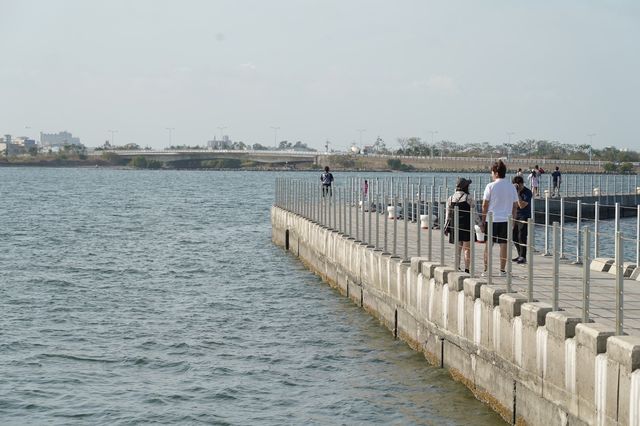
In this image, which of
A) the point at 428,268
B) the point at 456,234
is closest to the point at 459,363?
the point at 456,234

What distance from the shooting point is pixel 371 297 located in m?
25.5

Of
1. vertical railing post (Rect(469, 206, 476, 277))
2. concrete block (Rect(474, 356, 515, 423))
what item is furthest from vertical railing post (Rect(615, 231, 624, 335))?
vertical railing post (Rect(469, 206, 476, 277))

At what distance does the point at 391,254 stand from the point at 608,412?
12.8m

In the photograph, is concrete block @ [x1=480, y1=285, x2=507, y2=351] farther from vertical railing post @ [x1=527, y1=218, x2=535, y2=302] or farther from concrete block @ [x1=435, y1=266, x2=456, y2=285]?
concrete block @ [x1=435, y1=266, x2=456, y2=285]

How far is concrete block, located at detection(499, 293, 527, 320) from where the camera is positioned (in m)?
15.0

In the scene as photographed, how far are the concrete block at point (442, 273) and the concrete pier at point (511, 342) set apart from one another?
0.05 feet

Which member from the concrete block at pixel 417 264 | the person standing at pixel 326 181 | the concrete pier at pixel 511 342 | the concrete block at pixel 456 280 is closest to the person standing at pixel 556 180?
the person standing at pixel 326 181

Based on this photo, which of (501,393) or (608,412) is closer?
(608,412)

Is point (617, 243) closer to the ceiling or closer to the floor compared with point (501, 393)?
closer to the ceiling

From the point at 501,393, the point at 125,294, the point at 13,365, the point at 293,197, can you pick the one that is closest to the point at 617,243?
the point at 501,393

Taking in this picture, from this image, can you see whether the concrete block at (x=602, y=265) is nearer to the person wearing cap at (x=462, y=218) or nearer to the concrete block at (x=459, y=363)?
the person wearing cap at (x=462, y=218)

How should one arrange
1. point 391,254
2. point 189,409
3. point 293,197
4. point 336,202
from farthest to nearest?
point 293,197 → point 336,202 → point 391,254 → point 189,409

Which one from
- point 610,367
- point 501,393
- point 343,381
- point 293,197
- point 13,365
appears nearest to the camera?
point 610,367

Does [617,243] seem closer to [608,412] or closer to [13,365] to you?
[608,412]
